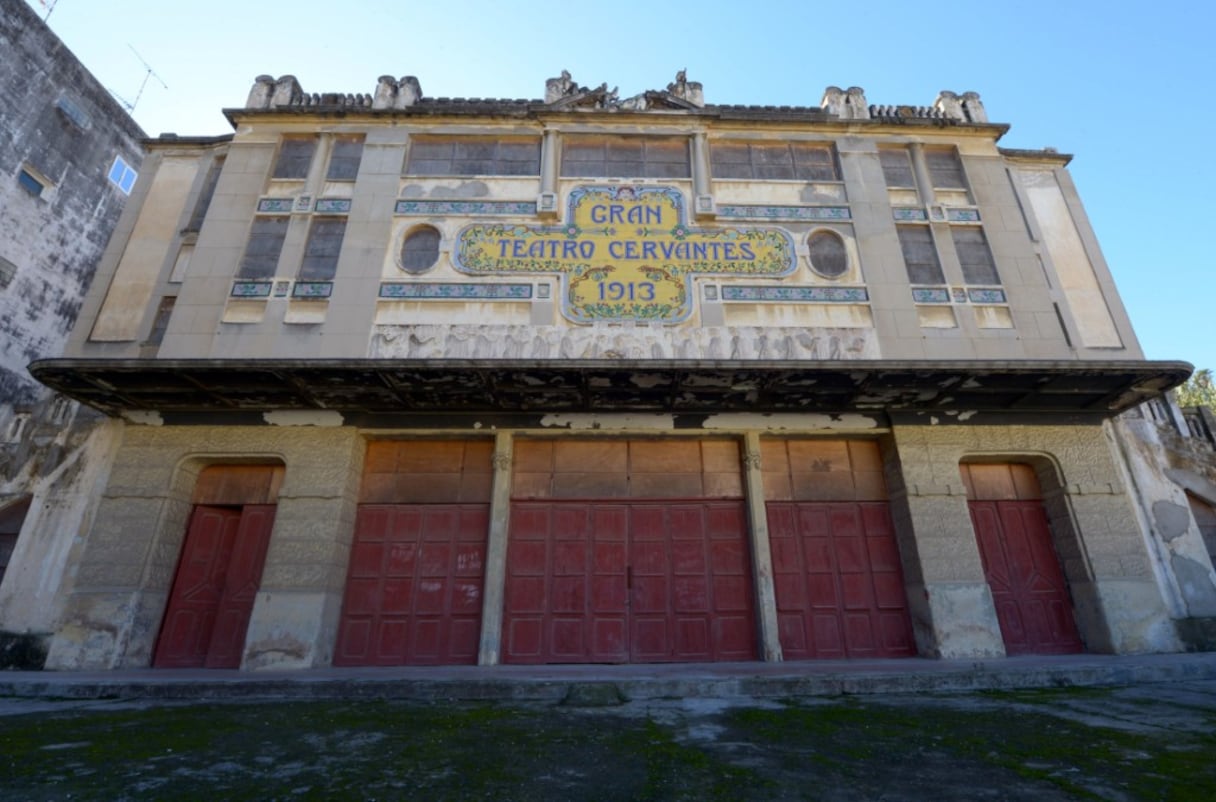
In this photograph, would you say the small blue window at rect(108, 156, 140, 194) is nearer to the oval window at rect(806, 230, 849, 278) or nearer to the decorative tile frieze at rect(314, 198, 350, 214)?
the decorative tile frieze at rect(314, 198, 350, 214)

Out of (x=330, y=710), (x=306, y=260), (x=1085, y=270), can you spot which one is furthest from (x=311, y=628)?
(x=1085, y=270)

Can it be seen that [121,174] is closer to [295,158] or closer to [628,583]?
[295,158]

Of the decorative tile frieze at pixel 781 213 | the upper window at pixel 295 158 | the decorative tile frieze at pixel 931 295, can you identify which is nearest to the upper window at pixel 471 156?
the upper window at pixel 295 158

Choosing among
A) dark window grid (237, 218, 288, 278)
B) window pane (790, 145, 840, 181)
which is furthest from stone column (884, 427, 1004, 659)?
dark window grid (237, 218, 288, 278)

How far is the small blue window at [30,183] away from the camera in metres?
14.6

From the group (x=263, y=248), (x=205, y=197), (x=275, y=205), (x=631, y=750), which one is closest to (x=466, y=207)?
(x=275, y=205)

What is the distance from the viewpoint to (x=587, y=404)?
9188mm

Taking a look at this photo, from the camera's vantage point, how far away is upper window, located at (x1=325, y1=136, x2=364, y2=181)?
11086 mm

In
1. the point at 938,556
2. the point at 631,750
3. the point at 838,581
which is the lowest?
the point at 631,750

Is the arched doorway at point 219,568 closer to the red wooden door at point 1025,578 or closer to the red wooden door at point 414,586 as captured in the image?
the red wooden door at point 414,586

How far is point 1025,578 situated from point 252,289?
13.7m

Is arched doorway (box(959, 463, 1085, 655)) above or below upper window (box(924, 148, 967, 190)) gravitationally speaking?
below

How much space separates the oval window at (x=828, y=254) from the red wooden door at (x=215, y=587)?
10.3 meters

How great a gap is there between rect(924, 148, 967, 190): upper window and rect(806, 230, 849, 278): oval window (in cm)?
261
